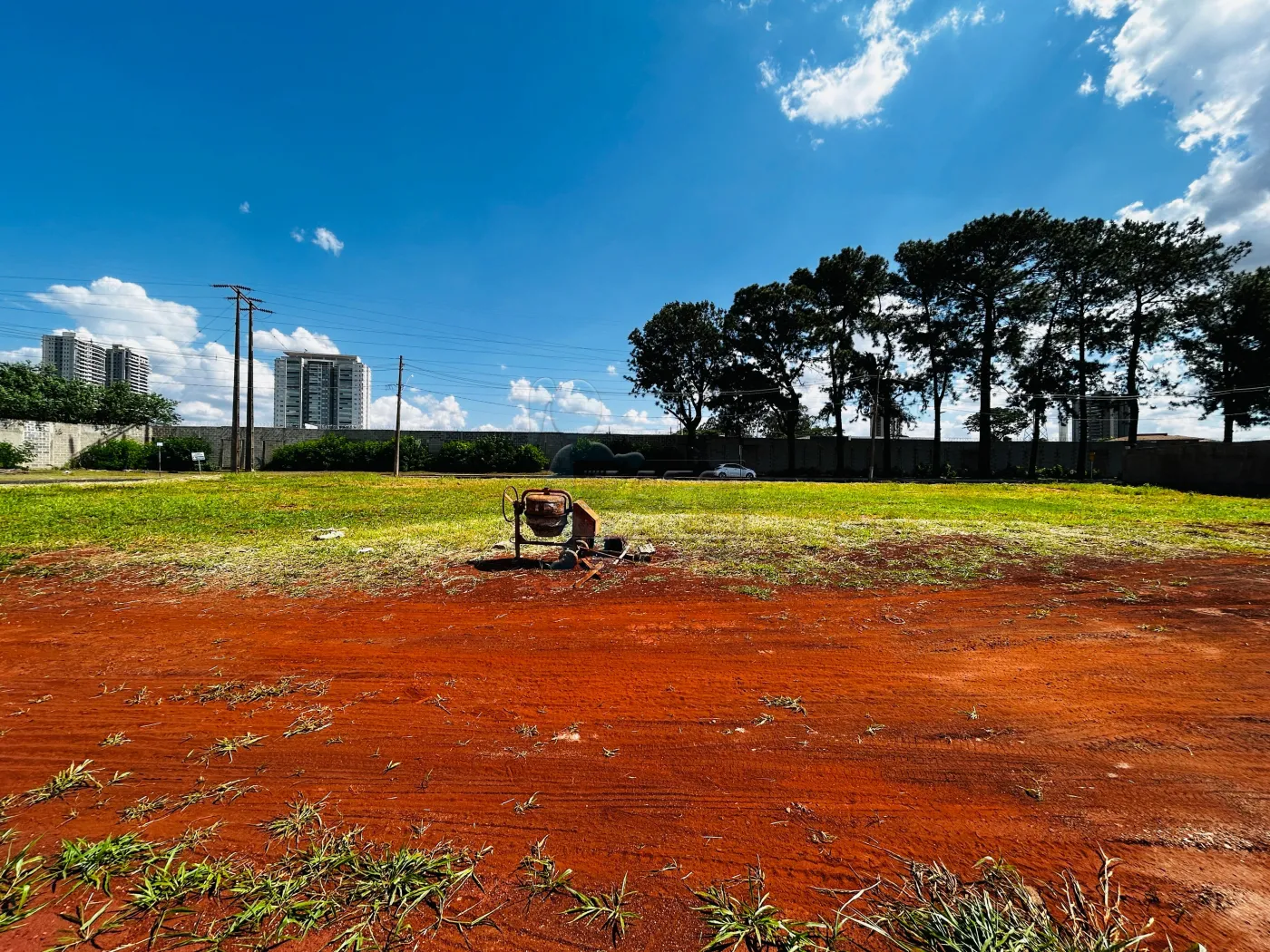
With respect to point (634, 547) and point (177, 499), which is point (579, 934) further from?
point (177, 499)

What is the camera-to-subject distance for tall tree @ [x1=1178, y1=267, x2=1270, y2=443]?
30.0 metres

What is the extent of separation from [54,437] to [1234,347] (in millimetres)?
72296

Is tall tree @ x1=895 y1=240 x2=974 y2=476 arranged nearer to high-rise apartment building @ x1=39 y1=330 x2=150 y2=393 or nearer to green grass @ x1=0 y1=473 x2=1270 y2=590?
green grass @ x1=0 y1=473 x2=1270 y2=590

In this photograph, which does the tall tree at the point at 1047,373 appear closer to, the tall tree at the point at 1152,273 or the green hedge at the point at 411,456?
the tall tree at the point at 1152,273

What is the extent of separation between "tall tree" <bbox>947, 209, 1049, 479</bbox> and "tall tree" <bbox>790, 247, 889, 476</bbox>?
4.89 metres

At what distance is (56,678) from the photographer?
3312mm

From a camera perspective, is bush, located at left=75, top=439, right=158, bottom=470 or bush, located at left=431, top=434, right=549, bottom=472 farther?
bush, located at left=431, top=434, right=549, bottom=472

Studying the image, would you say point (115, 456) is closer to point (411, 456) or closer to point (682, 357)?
point (411, 456)

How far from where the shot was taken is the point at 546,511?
654cm

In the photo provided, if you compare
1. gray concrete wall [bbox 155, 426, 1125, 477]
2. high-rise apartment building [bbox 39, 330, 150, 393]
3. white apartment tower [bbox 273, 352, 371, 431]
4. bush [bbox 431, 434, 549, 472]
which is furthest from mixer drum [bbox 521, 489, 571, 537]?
high-rise apartment building [bbox 39, 330, 150, 393]

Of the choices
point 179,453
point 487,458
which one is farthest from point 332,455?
point 487,458

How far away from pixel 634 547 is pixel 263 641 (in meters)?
4.31

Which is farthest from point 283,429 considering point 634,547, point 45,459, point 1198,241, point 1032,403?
point 1198,241

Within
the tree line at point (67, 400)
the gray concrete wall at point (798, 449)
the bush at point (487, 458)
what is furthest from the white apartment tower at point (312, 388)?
the bush at point (487, 458)
